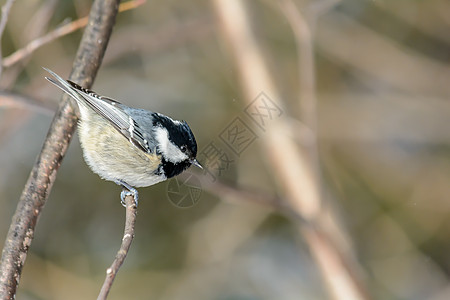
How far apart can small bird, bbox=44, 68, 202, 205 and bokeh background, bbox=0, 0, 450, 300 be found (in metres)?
1.88

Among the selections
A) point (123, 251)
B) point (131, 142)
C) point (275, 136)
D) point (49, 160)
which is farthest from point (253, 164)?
point (123, 251)

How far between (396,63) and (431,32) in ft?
1.45

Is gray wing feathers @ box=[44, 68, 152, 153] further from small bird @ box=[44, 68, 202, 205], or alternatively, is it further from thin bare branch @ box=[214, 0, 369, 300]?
thin bare branch @ box=[214, 0, 369, 300]

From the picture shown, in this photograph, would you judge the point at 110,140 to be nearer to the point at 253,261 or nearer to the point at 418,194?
the point at 253,261

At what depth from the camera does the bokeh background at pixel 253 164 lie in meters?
4.67

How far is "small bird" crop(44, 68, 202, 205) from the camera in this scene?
97.1 inches

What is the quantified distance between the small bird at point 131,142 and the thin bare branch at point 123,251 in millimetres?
412

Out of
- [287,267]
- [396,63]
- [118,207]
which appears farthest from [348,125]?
[118,207]

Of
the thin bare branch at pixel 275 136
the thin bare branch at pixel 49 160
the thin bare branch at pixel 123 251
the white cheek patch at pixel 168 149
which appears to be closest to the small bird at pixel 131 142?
the white cheek patch at pixel 168 149

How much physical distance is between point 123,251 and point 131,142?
98 cm

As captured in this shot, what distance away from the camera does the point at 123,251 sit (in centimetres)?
170

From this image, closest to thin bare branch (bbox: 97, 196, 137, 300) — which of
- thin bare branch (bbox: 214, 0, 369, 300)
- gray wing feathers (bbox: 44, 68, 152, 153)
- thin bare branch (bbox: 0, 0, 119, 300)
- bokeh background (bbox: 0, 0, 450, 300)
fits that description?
thin bare branch (bbox: 0, 0, 119, 300)

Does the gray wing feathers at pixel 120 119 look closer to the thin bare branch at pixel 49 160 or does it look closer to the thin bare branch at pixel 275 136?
the thin bare branch at pixel 49 160

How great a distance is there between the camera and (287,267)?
17.0 feet
